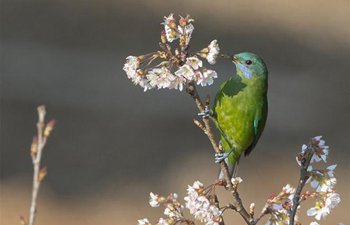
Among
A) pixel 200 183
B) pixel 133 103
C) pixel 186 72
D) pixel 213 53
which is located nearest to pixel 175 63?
A: pixel 186 72

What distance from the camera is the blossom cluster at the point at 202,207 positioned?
2.16 m

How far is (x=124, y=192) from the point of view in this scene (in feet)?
22.8

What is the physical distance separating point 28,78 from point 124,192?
2268 millimetres

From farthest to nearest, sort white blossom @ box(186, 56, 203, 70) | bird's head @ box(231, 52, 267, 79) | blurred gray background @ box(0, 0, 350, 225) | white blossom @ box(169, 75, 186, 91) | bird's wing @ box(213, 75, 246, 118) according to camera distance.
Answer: blurred gray background @ box(0, 0, 350, 225) < bird's head @ box(231, 52, 267, 79) < bird's wing @ box(213, 75, 246, 118) < white blossom @ box(169, 75, 186, 91) < white blossom @ box(186, 56, 203, 70)

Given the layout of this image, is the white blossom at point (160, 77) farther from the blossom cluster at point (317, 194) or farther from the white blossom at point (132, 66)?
the blossom cluster at point (317, 194)

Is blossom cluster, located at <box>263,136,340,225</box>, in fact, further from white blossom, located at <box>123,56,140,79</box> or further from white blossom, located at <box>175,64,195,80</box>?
white blossom, located at <box>123,56,140,79</box>

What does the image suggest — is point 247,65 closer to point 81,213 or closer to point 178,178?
point 81,213

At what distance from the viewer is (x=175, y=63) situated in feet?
7.18

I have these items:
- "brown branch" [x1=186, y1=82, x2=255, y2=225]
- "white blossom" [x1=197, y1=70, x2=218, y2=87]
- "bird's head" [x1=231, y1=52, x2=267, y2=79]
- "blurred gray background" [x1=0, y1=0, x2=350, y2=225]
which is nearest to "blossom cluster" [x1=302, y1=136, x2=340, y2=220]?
"brown branch" [x1=186, y1=82, x2=255, y2=225]

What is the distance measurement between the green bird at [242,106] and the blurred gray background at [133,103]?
328cm

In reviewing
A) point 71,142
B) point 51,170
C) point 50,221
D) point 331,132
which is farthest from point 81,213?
point 331,132

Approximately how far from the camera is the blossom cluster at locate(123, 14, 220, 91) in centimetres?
218

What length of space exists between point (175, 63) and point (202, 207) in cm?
39

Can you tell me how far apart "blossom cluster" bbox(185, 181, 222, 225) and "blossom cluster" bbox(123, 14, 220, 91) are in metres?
0.29
